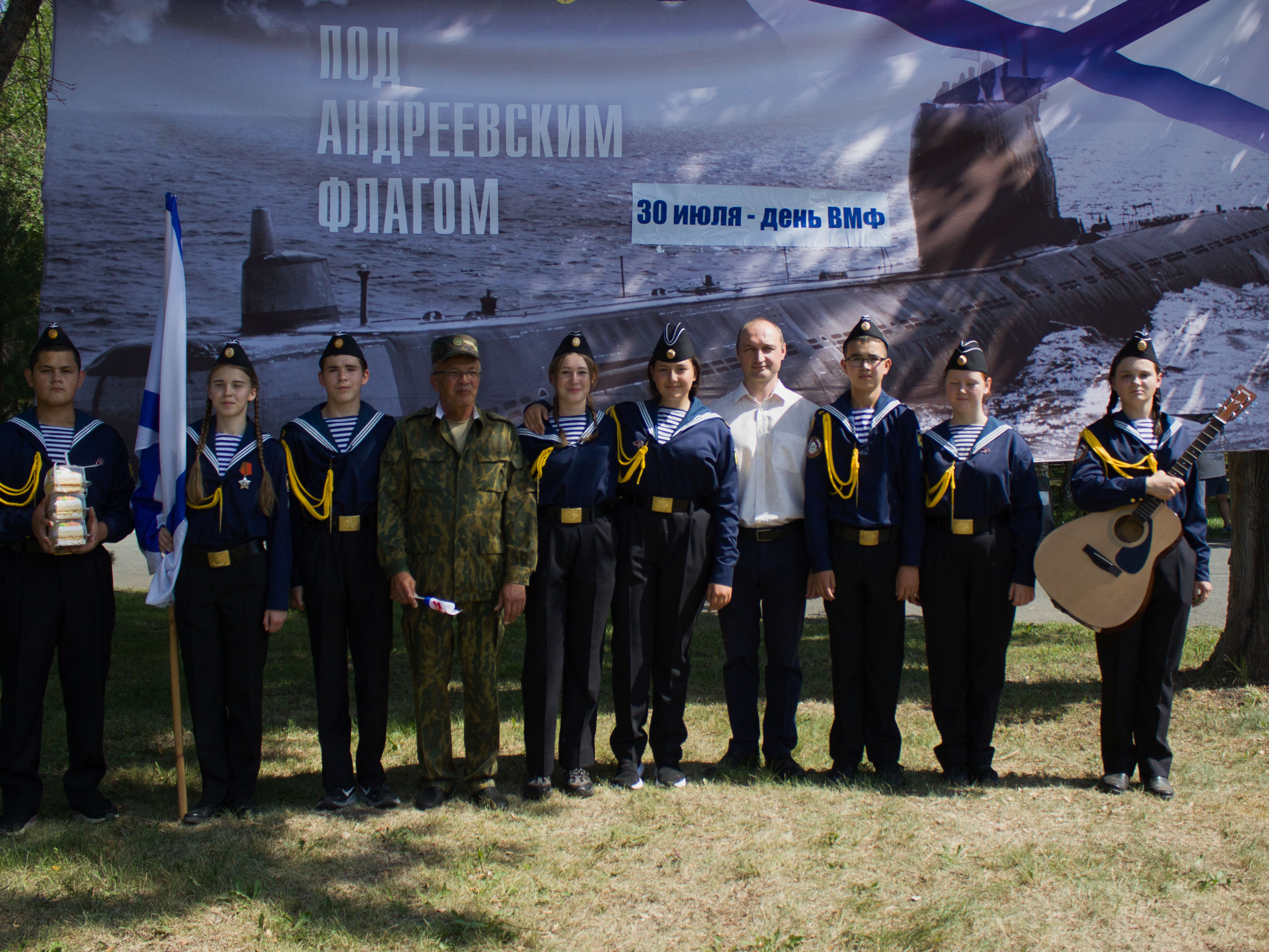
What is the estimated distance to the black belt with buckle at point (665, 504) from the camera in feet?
13.6

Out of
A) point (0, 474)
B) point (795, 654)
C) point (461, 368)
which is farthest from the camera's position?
point (795, 654)

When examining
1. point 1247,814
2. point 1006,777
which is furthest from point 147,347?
point 1247,814

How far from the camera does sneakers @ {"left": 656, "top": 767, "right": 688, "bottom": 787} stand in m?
4.21

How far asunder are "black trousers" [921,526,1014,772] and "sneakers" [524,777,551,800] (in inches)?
67.8

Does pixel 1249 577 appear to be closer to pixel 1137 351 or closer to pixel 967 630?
pixel 1137 351

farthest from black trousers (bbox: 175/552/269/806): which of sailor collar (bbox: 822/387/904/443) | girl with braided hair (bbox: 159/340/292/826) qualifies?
sailor collar (bbox: 822/387/904/443)

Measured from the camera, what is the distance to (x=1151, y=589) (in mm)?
4086

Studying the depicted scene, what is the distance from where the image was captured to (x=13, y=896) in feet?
10.4

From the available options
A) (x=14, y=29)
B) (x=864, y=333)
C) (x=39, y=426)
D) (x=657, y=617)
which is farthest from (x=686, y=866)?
(x=14, y=29)

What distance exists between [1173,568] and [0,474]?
4841 millimetres

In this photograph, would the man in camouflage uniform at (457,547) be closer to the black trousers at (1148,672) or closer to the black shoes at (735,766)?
the black shoes at (735,766)

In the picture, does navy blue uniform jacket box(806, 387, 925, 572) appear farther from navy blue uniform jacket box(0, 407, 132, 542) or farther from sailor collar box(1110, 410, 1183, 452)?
navy blue uniform jacket box(0, 407, 132, 542)

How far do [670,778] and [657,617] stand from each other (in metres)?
0.71

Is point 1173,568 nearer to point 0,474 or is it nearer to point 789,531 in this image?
point 789,531
